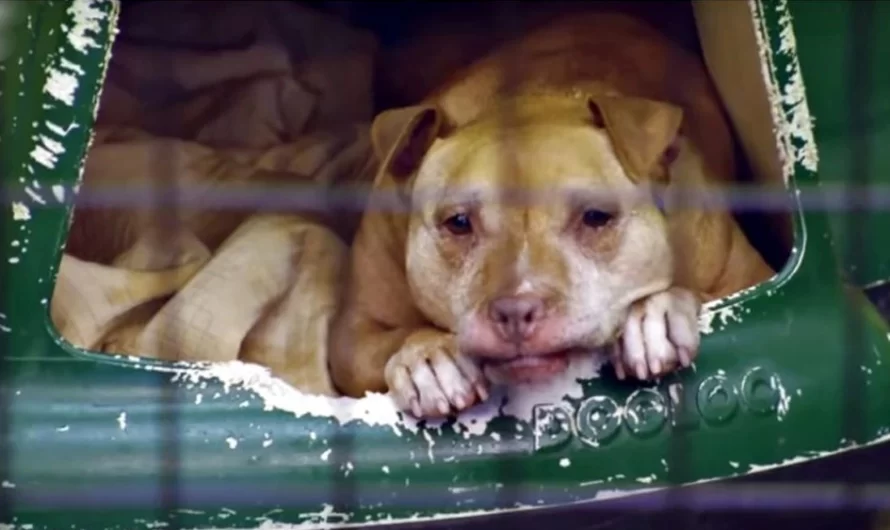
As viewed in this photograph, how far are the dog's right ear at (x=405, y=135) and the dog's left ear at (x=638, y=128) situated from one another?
189 mm

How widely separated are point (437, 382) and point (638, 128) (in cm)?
37

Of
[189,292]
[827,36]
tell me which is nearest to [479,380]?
[189,292]

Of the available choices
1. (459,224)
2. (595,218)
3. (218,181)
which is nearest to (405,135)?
(459,224)

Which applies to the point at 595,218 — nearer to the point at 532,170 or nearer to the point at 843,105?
the point at 532,170

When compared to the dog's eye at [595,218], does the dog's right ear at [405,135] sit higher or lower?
higher

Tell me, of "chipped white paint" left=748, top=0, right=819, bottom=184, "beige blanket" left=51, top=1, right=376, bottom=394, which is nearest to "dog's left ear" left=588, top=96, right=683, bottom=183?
"chipped white paint" left=748, top=0, right=819, bottom=184

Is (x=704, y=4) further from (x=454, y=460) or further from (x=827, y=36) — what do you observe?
(x=454, y=460)

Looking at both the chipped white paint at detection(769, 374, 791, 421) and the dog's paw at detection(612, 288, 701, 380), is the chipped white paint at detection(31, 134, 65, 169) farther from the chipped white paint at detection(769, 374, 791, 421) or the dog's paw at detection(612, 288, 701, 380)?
the chipped white paint at detection(769, 374, 791, 421)

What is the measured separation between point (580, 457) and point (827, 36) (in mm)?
527

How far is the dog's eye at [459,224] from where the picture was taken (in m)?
1.75

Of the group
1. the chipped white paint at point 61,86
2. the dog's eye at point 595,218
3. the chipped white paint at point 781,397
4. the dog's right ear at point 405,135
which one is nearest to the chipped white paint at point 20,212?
the chipped white paint at point 61,86

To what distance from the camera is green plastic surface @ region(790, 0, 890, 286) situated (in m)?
1.72

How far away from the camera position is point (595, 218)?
1.72 metres

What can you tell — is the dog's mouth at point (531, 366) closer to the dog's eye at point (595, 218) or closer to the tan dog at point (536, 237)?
the tan dog at point (536, 237)
